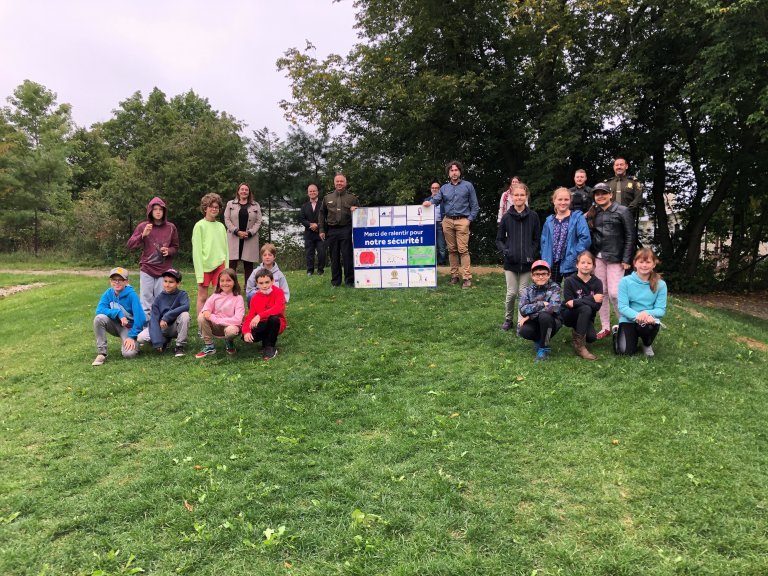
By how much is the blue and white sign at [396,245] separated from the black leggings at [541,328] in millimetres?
3605

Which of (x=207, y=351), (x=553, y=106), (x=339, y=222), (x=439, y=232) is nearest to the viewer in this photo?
(x=207, y=351)

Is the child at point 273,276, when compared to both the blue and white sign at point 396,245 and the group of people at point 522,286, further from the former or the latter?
the blue and white sign at point 396,245

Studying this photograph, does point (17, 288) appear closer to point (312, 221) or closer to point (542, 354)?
point (312, 221)

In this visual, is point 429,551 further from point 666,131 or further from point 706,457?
point 666,131

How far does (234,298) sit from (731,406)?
5167 millimetres

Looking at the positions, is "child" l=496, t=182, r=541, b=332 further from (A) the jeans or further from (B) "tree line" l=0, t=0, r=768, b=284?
(B) "tree line" l=0, t=0, r=768, b=284

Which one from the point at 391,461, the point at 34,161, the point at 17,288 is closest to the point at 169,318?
the point at 391,461

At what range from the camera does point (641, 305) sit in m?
5.54

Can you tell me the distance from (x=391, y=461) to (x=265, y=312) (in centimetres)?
285

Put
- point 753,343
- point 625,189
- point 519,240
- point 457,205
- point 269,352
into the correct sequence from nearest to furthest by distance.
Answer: point 269,352, point 519,240, point 753,343, point 625,189, point 457,205

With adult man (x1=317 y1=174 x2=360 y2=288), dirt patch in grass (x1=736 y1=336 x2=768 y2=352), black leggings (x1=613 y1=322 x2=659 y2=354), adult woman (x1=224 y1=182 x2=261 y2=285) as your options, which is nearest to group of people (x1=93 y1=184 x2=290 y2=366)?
adult woman (x1=224 y1=182 x2=261 y2=285)

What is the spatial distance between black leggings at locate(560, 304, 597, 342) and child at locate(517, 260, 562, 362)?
0.39 feet

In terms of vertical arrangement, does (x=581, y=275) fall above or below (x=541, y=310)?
above

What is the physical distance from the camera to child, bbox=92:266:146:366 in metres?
6.25
